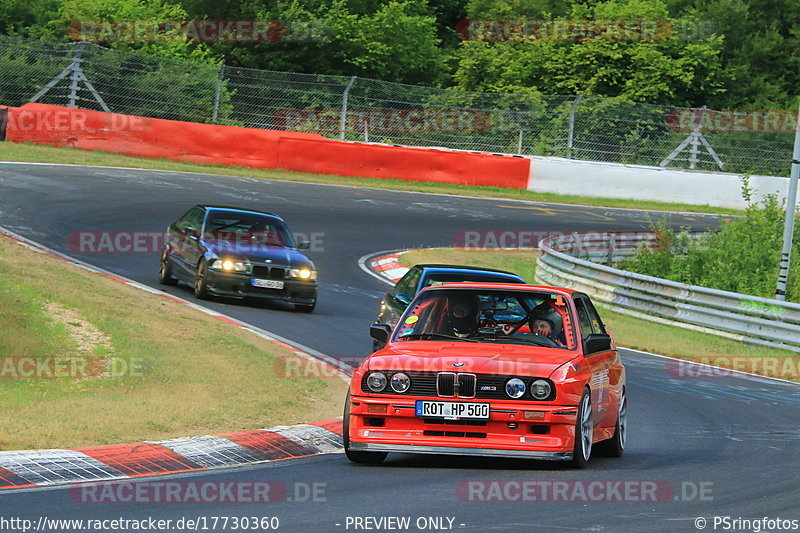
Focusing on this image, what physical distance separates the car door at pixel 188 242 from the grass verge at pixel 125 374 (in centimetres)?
222

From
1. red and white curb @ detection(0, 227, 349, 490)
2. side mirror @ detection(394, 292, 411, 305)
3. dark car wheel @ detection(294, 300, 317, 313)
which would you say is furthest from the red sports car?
dark car wheel @ detection(294, 300, 317, 313)

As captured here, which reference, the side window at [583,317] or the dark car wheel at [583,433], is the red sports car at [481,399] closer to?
the dark car wheel at [583,433]

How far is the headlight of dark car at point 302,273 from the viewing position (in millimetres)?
19266

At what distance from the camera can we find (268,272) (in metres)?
19.2

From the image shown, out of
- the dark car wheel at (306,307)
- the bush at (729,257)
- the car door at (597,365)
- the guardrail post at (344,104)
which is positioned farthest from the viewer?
the guardrail post at (344,104)

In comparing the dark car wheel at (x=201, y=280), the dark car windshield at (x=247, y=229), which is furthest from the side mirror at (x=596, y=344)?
the dark car windshield at (x=247, y=229)

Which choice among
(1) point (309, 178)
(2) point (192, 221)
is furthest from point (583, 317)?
(1) point (309, 178)

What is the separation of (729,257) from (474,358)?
62.2ft

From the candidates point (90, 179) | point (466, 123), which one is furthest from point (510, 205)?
point (90, 179)

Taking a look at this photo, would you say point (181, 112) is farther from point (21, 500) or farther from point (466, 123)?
point (21, 500)

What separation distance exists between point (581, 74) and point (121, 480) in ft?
140

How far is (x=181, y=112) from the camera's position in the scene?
117ft

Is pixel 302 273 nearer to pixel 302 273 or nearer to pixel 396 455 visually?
pixel 302 273

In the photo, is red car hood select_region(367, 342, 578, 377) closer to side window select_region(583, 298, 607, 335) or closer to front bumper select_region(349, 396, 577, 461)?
front bumper select_region(349, 396, 577, 461)
